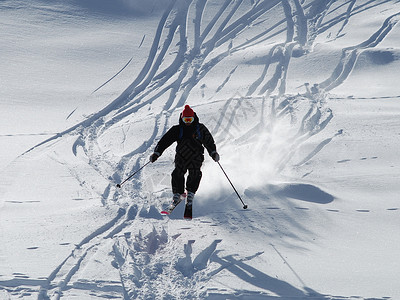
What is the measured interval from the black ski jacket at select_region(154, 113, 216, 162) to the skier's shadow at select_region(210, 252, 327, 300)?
1812mm

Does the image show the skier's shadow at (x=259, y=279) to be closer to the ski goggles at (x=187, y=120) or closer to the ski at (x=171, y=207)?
the ski at (x=171, y=207)

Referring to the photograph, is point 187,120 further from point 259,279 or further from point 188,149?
point 259,279

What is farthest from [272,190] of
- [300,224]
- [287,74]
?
[287,74]

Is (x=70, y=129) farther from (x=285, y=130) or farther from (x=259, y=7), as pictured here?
(x=259, y=7)

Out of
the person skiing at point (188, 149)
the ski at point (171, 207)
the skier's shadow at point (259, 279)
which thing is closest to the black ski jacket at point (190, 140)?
the person skiing at point (188, 149)

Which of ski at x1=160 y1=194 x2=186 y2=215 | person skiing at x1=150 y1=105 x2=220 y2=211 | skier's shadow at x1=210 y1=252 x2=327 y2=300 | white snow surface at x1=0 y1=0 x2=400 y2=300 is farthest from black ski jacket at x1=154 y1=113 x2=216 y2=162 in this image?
skier's shadow at x1=210 y1=252 x2=327 y2=300

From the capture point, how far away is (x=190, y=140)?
6.86m

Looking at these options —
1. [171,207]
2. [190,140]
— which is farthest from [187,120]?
[171,207]

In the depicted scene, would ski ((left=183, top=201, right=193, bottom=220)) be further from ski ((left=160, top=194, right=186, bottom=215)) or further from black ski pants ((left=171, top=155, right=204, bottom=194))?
black ski pants ((left=171, top=155, right=204, bottom=194))

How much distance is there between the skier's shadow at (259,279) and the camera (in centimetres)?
467

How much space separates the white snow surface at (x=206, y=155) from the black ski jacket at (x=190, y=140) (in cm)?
64

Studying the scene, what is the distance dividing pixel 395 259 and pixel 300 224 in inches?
46.2

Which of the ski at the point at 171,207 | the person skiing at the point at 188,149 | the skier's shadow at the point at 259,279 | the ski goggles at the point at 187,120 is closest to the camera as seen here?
the skier's shadow at the point at 259,279

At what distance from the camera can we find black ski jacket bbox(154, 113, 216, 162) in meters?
6.82
